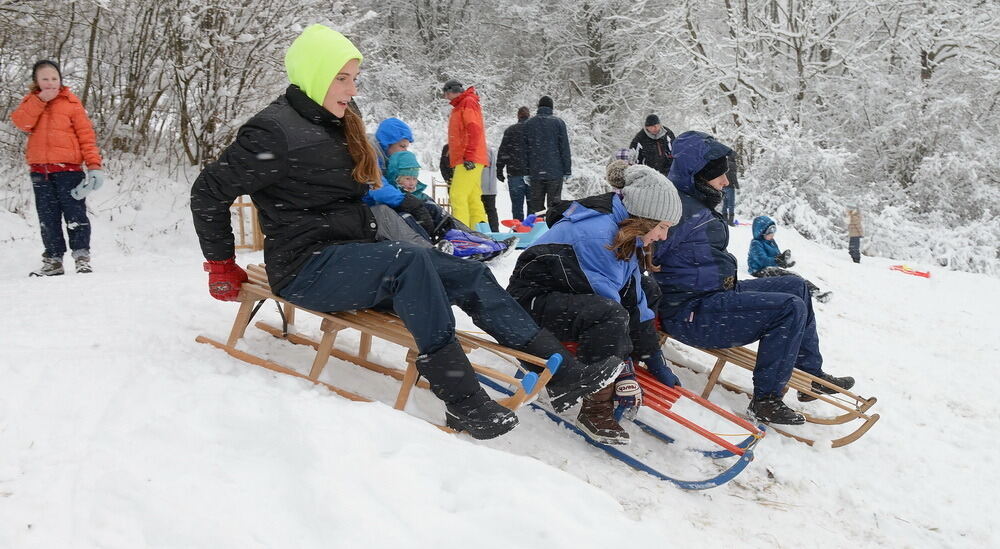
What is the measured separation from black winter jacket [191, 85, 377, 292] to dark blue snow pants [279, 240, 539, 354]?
0.33ft

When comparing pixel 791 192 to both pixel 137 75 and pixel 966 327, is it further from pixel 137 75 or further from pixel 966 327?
pixel 137 75

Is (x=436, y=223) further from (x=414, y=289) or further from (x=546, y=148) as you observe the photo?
(x=546, y=148)

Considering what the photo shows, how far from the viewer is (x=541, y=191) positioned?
8125 millimetres

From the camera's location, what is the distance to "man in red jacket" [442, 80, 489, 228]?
650 centimetres

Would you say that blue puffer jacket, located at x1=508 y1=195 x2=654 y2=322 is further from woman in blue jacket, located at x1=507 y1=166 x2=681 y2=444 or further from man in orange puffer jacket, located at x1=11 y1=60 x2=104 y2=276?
man in orange puffer jacket, located at x1=11 y1=60 x2=104 y2=276

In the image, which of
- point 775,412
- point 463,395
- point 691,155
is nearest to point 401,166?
point 691,155

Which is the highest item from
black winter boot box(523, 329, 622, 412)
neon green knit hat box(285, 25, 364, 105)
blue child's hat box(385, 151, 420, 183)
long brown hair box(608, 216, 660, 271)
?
neon green knit hat box(285, 25, 364, 105)

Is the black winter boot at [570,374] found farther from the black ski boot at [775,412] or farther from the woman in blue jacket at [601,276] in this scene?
the black ski boot at [775,412]

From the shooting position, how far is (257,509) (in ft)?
6.53

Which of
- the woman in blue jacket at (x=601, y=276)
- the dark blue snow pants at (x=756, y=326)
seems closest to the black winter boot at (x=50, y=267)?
the woman in blue jacket at (x=601, y=276)

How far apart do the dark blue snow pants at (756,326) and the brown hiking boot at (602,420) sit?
2.89 ft

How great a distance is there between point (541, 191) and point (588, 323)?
5.06 m

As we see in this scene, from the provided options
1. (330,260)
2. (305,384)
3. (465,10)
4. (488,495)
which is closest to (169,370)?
(305,384)

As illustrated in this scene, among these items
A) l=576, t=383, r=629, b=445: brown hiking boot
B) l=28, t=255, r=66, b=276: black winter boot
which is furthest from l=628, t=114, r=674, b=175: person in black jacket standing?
l=28, t=255, r=66, b=276: black winter boot
